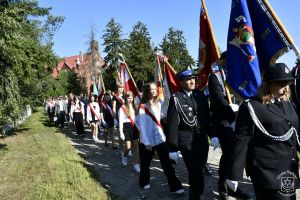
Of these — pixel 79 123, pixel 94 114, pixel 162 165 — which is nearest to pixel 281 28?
pixel 162 165

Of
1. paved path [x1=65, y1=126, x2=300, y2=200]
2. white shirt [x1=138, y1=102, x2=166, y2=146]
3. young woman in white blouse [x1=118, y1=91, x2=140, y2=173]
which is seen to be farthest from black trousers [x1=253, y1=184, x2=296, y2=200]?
young woman in white blouse [x1=118, y1=91, x2=140, y2=173]

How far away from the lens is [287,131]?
3.58 m

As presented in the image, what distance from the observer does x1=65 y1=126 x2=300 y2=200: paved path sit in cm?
711

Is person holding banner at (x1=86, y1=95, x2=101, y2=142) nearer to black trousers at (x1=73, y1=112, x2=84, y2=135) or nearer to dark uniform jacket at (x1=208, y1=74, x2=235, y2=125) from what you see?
black trousers at (x1=73, y1=112, x2=84, y2=135)

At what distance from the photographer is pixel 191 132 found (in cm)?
584

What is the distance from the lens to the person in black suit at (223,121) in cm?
614

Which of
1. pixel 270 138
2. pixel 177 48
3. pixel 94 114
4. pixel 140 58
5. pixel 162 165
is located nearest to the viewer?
pixel 270 138

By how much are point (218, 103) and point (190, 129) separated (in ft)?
2.27

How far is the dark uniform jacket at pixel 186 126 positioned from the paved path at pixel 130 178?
1281mm

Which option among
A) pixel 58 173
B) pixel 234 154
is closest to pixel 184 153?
pixel 234 154

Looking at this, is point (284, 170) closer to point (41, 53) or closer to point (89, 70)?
point (41, 53)

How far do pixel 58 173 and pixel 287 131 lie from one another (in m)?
7.10
